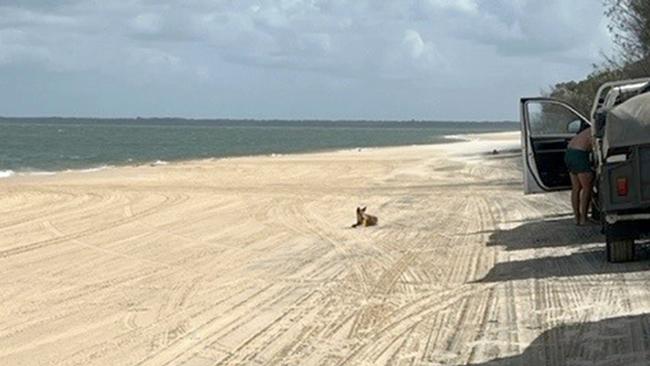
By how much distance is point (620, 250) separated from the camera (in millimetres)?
11445

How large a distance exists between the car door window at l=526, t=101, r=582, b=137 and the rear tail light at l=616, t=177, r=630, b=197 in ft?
12.5

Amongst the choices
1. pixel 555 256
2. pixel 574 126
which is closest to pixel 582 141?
pixel 574 126

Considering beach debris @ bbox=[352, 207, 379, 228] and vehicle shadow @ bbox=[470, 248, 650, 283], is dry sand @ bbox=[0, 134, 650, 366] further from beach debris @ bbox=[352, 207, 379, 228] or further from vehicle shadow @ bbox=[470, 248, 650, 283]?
beach debris @ bbox=[352, 207, 379, 228]

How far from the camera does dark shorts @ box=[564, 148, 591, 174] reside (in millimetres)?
13555

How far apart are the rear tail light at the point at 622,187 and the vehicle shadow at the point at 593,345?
8.44 feet

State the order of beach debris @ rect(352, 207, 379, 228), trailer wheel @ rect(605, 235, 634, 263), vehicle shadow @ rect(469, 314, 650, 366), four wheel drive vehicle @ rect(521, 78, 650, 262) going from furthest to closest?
beach debris @ rect(352, 207, 379, 228) < trailer wheel @ rect(605, 235, 634, 263) < four wheel drive vehicle @ rect(521, 78, 650, 262) < vehicle shadow @ rect(469, 314, 650, 366)

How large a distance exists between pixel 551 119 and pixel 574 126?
0.44 metres

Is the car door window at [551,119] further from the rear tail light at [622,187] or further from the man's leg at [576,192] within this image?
the rear tail light at [622,187]

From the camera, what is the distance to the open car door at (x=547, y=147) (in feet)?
49.0

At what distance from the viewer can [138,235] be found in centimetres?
1702

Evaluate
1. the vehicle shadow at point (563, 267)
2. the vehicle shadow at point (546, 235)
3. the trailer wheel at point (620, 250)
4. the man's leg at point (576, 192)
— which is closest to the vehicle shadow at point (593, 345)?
the vehicle shadow at point (563, 267)

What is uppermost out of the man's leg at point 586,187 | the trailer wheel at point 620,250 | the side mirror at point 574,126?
the side mirror at point 574,126

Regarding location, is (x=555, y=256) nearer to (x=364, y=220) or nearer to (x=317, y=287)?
(x=317, y=287)

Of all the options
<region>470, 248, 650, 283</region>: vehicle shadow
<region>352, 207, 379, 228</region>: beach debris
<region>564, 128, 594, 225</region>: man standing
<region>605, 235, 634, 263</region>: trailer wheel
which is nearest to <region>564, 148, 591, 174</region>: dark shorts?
<region>564, 128, 594, 225</region>: man standing
